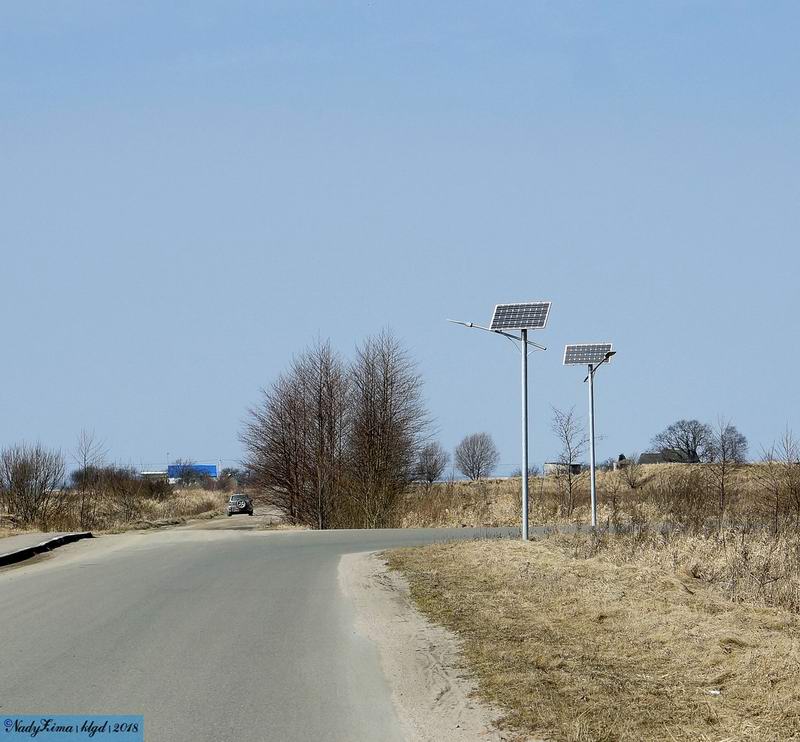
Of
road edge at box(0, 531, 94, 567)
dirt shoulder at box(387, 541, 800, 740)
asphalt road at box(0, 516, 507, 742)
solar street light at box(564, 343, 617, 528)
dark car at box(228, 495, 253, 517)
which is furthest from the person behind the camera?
dark car at box(228, 495, 253, 517)

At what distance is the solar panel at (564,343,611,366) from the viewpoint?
119ft

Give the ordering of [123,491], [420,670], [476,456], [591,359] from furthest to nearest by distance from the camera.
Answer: [476,456] → [123,491] → [591,359] → [420,670]

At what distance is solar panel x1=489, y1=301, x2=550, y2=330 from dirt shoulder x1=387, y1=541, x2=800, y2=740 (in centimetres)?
1097

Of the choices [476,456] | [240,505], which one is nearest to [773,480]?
[240,505]


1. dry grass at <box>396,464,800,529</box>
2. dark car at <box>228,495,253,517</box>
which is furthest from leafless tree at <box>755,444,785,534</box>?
dark car at <box>228,495,253,517</box>

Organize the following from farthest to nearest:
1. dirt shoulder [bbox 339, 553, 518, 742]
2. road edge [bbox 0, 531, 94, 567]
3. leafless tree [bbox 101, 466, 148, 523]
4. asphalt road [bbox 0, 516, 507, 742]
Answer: leafless tree [bbox 101, 466, 148, 523]
road edge [bbox 0, 531, 94, 567]
asphalt road [bbox 0, 516, 507, 742]
dirt shoulder [bbox 339, 553, 518, 742]

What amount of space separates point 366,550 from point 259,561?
14.7 feet

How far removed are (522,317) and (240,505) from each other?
63754mm

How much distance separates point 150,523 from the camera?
159ft

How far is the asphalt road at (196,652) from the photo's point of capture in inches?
320

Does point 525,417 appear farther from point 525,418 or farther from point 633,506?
point 633,506

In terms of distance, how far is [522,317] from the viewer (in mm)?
28453

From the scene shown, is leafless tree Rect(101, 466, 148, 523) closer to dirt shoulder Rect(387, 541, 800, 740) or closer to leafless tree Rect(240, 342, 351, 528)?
leafless tree Rect(240, 342, 351, 528)

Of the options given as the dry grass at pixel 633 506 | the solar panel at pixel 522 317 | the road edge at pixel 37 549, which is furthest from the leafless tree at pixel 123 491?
the solar panel at pixel 522 317
